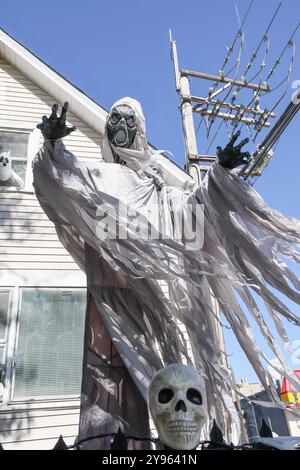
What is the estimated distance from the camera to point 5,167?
6.39m

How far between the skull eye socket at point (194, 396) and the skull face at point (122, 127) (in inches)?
81.0

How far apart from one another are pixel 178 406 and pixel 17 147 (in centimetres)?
586

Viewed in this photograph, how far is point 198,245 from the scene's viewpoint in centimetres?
291

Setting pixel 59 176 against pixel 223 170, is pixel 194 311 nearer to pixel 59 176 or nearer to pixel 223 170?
pixel 223 170

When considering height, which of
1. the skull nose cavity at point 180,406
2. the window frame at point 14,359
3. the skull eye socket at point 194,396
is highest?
the window frame at point 14,359

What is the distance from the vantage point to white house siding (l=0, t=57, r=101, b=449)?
4754 millimetres

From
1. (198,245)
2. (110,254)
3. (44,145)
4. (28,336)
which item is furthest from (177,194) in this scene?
(28,336)

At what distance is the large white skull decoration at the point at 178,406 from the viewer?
194 centimetres

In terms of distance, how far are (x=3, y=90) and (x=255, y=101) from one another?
15.7 feet

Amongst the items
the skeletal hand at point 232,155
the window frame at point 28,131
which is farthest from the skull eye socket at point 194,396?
the window frame at point 28,131

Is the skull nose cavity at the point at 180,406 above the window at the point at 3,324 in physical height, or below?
below

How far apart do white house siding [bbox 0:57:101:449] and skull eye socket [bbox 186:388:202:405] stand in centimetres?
335

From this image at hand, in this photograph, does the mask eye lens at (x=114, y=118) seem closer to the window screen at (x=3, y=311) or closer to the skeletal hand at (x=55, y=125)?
the skeletal hand at (x=55, y=125)

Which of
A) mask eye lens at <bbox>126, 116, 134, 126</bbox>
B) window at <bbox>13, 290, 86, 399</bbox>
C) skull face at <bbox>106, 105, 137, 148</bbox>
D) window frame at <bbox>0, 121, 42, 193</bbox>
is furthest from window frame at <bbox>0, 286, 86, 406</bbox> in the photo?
mask eye lens at <bbox>126, 116, 134, 126</bbox>
